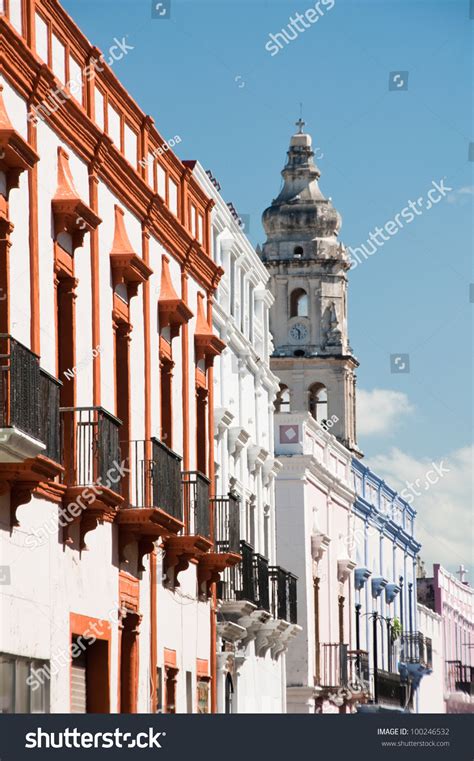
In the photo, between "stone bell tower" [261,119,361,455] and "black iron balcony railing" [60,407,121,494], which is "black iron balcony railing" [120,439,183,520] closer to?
"black iron balcony railing" [60,407,121,494]

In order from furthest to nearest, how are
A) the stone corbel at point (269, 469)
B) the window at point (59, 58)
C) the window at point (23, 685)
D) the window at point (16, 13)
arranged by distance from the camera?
the stone corbel at point (269, 469)
the window at point (59, 58)
the window at point (16, 13)
the window at point (23, 685)

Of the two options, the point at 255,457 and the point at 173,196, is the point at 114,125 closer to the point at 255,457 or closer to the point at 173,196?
the point at 173,196

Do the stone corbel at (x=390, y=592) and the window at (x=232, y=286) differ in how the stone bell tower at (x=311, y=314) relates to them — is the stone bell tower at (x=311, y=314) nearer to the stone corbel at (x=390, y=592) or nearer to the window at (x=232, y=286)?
the stone corbel at (x=390, y=592)

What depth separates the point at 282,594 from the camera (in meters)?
36.7

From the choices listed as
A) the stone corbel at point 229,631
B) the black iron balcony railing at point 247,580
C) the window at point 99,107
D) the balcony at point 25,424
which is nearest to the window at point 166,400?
the black iron balcony railing at point 247,580

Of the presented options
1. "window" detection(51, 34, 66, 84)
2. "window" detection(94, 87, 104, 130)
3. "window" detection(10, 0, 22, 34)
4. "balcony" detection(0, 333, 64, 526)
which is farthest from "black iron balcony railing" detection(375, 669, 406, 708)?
"window" detection(10, 0, 22, 34)

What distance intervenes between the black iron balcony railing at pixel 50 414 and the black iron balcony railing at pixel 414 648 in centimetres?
4061

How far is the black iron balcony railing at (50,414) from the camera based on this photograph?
18.6 m

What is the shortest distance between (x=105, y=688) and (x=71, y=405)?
333cm

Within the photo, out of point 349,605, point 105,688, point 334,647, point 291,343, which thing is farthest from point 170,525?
point 291,343

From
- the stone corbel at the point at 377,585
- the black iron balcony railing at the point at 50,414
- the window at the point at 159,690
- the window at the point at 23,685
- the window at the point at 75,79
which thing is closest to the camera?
the black iron balcony railing at the point at 50,414

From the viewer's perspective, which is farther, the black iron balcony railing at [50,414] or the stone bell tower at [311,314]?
the stone bell tower at [311,314]

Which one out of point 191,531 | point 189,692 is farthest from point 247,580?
point 191,531

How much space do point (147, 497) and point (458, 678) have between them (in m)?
54.4
